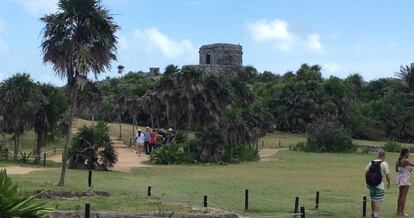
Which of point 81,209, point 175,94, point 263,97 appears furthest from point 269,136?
point 81,209

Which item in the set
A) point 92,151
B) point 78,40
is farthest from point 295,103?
point 78,40

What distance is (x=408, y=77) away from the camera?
4053 inches

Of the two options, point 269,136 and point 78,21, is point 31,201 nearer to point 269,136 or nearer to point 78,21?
point 78,21

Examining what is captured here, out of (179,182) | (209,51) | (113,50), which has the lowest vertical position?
(179,182)

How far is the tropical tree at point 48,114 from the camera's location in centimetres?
3244

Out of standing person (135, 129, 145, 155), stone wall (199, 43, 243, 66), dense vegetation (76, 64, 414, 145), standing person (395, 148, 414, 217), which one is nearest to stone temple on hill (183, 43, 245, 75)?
stone wall (199, 43, 243, 66)

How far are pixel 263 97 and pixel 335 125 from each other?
33933 millimetres

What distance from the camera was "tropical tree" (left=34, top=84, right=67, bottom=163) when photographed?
3244cm

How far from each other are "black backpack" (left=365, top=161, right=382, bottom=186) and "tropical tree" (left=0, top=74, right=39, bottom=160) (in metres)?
21.2

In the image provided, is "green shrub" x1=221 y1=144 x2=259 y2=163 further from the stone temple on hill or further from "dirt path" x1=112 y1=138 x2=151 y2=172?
the stone temple on hill

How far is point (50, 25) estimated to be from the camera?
18516mm

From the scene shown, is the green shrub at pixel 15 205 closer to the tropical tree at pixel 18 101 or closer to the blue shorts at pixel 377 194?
the blue shorts at pixel 377 194

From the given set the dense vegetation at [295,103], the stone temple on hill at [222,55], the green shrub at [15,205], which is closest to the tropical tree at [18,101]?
the dense vegetation at [295,103]

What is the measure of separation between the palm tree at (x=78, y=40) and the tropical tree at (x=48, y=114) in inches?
539
